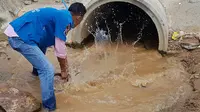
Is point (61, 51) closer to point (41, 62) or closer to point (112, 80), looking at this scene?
point (41, 62)

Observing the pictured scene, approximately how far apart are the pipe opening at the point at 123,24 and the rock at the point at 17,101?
7.99 ft

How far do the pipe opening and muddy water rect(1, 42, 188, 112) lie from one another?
1.43 feet

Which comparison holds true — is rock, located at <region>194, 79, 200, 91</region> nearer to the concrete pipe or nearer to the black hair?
the concrete pipe

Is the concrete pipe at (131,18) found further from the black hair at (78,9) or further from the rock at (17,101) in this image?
the rock at (17,101)

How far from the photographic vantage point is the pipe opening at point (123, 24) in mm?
7676

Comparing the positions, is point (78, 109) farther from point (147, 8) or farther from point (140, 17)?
point (140, 17)

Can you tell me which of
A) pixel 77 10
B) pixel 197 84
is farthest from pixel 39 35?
pixel 197 84

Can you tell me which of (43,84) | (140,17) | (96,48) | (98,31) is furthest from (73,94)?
(140,17)

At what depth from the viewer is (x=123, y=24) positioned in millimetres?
8398

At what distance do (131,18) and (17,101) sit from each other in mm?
4154

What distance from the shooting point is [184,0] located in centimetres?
782

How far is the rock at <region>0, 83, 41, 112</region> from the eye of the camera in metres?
4.98

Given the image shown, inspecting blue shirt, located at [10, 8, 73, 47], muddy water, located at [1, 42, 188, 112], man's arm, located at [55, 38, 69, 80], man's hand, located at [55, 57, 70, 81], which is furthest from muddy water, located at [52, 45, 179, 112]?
blue shirt, located at [10, 8, 73, 47]

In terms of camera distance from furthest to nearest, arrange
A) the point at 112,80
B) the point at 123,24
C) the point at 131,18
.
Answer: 1. the point at 131,18
2. the point at 123,24
3. the point at 112,80
